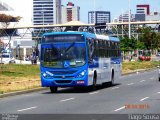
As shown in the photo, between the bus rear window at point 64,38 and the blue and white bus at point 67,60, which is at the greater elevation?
the bus rear window at point 64,38

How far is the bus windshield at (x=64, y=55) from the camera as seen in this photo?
2761 cm

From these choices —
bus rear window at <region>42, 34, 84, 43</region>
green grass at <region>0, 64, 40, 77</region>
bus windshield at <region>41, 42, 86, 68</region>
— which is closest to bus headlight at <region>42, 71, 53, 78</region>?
bus windshield at <region>41, 42, 86, 68</region>

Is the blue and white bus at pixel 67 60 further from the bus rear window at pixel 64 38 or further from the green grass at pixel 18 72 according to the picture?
the green grass at pixel 18 72

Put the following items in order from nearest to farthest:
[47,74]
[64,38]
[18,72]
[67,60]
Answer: [67,60] → [47,74] → [64,38] → [18,72]

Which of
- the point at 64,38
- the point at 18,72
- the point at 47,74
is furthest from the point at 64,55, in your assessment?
the point at 18,72

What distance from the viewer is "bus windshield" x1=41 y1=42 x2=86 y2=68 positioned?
2761 centimetres

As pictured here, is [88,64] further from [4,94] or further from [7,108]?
[7,108]

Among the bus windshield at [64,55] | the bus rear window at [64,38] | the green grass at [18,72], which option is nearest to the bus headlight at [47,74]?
the bus windshield at [64,55]

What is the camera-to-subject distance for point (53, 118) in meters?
16.1

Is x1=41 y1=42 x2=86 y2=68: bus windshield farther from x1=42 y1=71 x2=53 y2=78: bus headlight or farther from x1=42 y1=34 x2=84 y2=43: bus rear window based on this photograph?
x1=42 y1=71 x2=53 y2=78: bus headlight

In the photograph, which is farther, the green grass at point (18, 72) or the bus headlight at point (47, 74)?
the green grass at point (18, 72)

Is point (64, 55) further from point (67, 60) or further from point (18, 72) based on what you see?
point (18, 72)

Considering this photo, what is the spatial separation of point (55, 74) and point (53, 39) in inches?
72.1

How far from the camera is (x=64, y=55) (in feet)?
90.8
